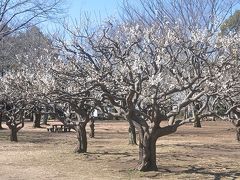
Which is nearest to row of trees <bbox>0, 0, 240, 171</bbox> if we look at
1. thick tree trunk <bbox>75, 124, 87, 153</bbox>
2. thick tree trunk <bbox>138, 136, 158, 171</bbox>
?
thick tree trunk <bbox>138, 136, 158, 171</bbox>

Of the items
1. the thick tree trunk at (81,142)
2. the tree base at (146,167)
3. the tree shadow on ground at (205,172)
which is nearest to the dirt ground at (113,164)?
the tree shadow on ground at (205,172)

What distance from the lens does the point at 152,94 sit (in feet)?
36.8

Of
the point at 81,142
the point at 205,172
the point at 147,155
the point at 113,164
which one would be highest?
the point at 81,142

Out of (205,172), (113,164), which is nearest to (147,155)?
(205,172)

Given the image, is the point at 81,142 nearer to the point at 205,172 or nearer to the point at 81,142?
the point at 81,142

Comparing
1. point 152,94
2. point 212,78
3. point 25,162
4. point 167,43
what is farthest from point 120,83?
point 25,162

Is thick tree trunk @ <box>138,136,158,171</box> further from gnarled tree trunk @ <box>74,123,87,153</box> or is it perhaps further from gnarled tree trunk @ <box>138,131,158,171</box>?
gnarled tree trunk @ <box>74,123,87,153</box>

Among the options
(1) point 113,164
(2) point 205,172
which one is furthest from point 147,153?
(1) point 113,164

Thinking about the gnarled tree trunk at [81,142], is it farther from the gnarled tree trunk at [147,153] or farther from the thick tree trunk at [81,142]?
the gnarled tree trunk at [147,153]

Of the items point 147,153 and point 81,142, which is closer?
point 147,153

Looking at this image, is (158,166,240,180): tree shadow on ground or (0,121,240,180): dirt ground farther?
(0,121,240,180): dirt ground

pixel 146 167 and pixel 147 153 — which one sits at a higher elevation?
pixel 147 153

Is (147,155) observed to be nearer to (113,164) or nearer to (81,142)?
(113,164)

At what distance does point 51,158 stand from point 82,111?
2534 mm
